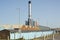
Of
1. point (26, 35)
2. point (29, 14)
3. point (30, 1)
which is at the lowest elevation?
point (26, 35)

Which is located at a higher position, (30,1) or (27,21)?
(30,1)

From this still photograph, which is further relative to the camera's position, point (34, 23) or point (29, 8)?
point (34, 23)

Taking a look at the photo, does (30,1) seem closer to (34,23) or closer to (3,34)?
(34,23)

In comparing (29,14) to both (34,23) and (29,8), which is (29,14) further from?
(34,23)

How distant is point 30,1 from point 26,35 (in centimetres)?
4563

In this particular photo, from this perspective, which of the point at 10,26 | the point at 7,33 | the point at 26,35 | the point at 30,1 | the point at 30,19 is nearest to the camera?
the point at 7,33

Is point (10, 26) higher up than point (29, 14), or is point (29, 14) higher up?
point (29, 14)

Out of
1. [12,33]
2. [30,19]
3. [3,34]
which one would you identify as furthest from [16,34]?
[30,19]

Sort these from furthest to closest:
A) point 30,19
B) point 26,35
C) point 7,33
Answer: point 30,19 → point 26,35 → point 7,33

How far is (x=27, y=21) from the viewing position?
85.8 metres

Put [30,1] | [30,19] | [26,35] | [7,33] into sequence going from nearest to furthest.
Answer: [7,33] → [26,35] → [30,19] → [30,1]

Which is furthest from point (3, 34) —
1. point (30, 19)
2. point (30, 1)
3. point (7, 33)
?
point (30, 1)

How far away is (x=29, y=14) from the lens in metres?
84.0

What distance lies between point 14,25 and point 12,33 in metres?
28.8
